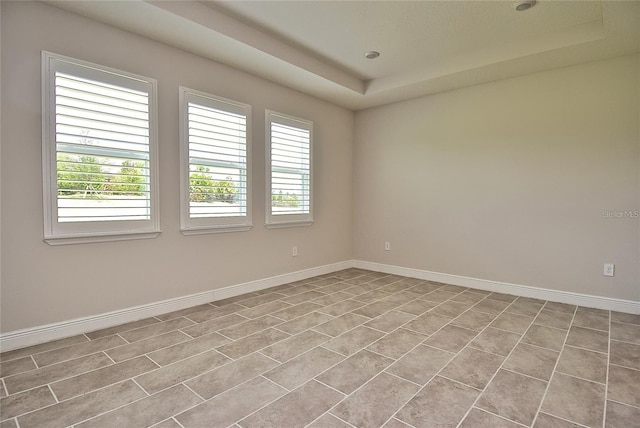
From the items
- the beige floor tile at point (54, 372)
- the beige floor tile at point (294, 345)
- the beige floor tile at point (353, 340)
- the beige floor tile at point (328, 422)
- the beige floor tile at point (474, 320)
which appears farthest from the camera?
the beige floor tile at point (474, 320)

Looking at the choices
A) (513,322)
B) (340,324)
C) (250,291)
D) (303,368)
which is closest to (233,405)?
(303,368)

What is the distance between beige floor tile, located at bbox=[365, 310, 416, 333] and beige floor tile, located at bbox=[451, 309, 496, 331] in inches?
16.3

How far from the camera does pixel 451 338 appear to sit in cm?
265

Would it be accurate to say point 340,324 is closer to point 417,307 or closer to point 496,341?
A: point 417,307

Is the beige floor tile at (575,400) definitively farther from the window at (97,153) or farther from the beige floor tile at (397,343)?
the window at (97,153)

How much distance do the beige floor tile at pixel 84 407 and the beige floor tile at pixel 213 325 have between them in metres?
0.78

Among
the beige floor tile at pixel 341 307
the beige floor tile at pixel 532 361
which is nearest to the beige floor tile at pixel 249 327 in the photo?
the beige floor tile at pixel 341 307

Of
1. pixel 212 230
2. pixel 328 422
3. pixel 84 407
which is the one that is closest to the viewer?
pixel 328 422

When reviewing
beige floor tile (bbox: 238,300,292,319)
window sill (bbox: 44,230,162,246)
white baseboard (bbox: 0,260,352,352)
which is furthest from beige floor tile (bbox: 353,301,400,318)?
window sill (bbox: 44,230,162,246)

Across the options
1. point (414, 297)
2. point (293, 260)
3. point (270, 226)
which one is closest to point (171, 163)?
point (270, 226)

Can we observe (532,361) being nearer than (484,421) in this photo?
No

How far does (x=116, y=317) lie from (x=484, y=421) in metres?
2.87

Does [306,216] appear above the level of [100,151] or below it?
below

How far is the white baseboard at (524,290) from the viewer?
3.32 meters
